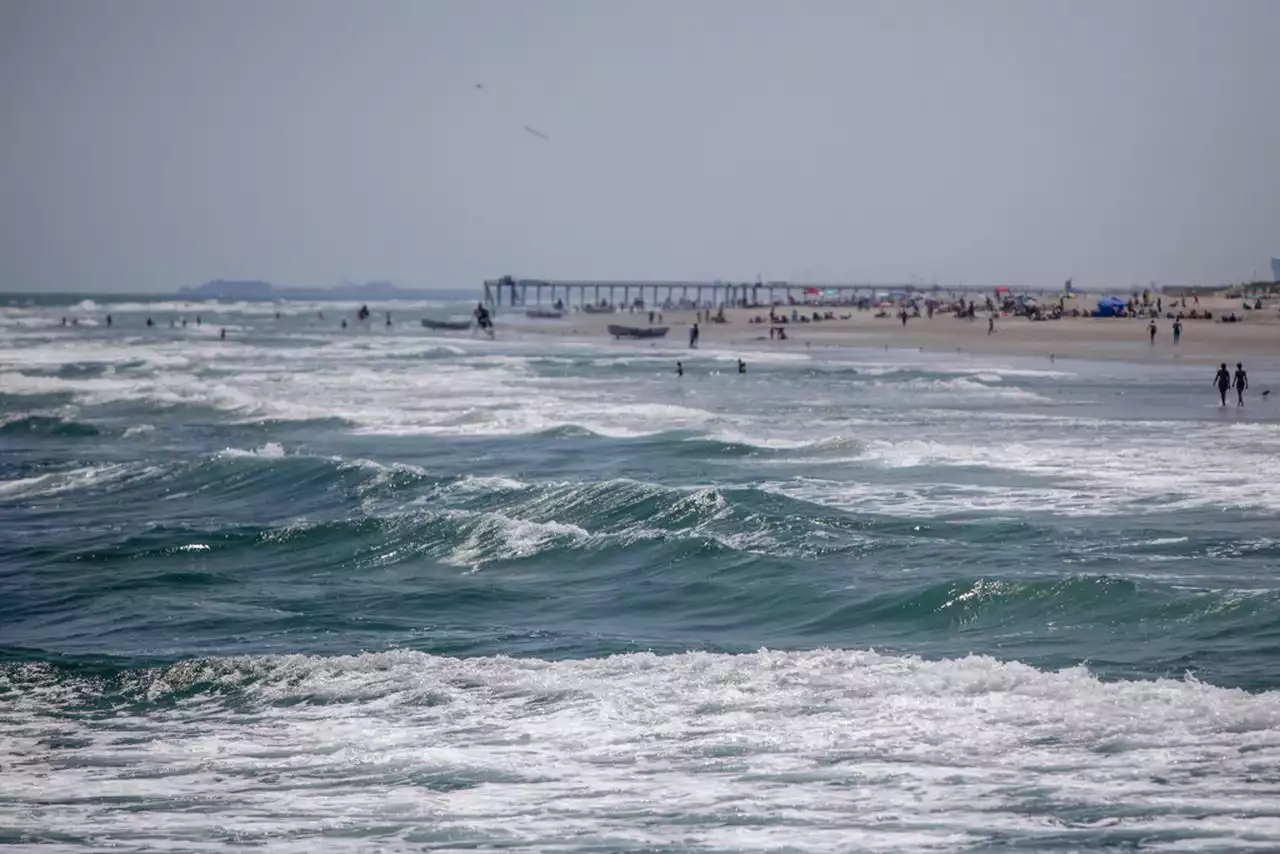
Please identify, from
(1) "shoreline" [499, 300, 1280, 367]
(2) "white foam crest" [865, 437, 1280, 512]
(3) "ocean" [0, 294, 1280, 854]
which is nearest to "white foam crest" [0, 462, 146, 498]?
(3) "ocean" [0, 294, 1280, 854]

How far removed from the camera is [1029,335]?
73.0 meters

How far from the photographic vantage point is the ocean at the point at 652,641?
9.42 meters

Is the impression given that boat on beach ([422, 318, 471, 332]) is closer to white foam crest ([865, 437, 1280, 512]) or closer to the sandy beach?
the sandy beach

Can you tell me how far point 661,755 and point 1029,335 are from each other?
6569 cm

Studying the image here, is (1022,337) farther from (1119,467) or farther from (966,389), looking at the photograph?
(1119,467)

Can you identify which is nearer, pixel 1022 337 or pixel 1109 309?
pixel 1022 337

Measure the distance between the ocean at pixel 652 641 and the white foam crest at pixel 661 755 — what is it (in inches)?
1.5

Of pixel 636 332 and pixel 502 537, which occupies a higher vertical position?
pixel 636 332

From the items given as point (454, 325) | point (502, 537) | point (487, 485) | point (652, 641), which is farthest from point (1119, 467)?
point (454, 325)

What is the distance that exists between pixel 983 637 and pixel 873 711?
290 cm

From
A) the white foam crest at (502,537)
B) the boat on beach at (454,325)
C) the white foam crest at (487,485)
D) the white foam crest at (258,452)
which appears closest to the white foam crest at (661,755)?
the white foam crest at (502,537)

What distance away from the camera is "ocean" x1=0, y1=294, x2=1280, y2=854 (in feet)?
30.9

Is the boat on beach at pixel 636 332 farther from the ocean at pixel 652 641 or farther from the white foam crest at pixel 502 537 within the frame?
the white foam crest at pixel 502 537

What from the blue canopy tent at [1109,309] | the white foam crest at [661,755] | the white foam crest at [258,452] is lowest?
the white foam crest at [661,755]
